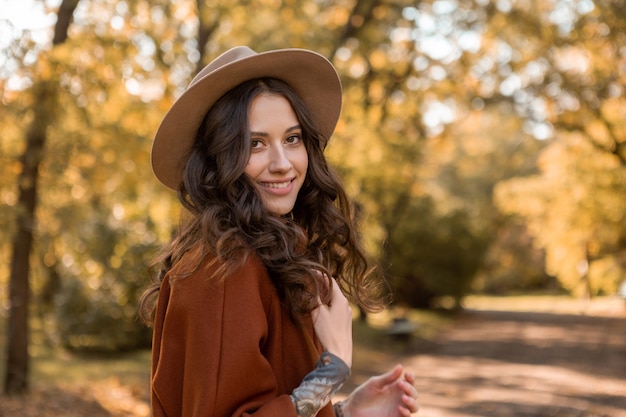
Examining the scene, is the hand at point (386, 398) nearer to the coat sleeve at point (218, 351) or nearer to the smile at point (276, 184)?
the coat sleeve at point (218, 351)

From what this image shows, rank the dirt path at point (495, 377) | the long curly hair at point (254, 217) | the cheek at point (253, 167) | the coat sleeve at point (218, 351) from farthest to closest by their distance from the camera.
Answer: the dirt path at point (495, 377) < the cheek at point (253, 167) < the long curly hair at point (254, 217) < the coat sleeve at point (218, 351)

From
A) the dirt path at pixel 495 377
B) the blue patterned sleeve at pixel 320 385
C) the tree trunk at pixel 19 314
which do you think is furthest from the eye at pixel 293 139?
the tree trunk at pixel 19 314

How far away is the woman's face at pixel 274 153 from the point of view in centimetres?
204

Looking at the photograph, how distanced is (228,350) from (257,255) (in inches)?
10.1

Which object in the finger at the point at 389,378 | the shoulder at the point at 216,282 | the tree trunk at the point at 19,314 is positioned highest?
the shoulder at the point at 216,282

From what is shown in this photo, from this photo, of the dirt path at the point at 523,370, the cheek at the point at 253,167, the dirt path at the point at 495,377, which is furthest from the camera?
the dirt path at the point at 523,370

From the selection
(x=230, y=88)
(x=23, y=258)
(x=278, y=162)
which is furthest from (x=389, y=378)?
(x=23, y=258)

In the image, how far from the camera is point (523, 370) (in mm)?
12867

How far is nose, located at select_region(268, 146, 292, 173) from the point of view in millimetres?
2043

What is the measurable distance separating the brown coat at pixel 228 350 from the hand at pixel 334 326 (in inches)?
2.1

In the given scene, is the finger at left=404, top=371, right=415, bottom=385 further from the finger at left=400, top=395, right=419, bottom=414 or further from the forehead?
the forehead

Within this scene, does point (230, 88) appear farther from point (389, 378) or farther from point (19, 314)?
point (19, 314)

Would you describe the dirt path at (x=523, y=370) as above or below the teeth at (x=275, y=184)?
below

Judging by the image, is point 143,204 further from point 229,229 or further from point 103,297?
point 229,229
